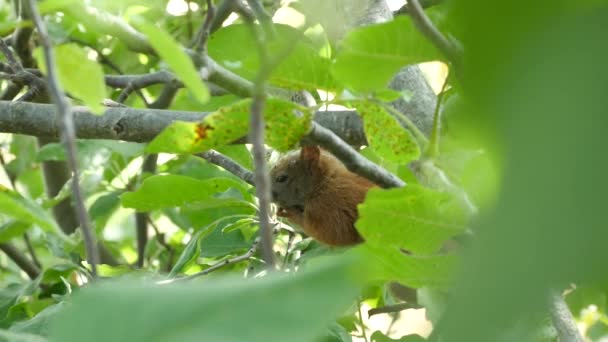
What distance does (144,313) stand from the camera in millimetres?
261

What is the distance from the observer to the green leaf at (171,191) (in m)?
1.43

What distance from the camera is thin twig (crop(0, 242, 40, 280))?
2832 mm

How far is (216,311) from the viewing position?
0.88ft

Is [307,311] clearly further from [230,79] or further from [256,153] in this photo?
[230,79]

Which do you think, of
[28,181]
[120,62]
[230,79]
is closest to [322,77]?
[230,79]

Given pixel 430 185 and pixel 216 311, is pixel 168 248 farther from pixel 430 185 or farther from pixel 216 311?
pixel 216 311

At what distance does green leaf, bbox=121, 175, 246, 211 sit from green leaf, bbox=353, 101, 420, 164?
0.60 m

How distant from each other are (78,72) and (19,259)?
238 centimetres

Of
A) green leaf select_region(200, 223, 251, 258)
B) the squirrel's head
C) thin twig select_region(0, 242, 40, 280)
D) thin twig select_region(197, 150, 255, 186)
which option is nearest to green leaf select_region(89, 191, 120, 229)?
thin twig select_region(0, 242, 40, 280)

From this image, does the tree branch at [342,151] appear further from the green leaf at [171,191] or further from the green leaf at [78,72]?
the green leaf at [171,191]

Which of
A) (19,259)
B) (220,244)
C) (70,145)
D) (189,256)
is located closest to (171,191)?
(189,256)

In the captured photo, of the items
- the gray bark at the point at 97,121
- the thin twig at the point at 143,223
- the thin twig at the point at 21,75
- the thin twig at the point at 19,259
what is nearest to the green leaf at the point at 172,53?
the thin twig at the point at 21,75

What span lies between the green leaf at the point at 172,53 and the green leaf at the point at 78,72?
3.5 inches

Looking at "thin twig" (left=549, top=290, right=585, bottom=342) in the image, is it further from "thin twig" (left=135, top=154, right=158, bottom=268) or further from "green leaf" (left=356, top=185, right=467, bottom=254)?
"thin twig" (left=135, top=154, right=158, bottom=268)
